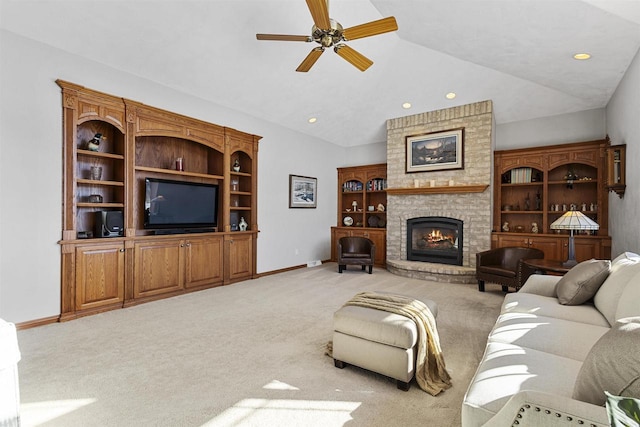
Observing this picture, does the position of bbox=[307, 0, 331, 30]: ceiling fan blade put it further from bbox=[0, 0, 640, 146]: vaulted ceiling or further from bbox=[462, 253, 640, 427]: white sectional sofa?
bbox=[462, 253, 640, 427]: white sectional sofa

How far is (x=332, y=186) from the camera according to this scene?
27.2ft

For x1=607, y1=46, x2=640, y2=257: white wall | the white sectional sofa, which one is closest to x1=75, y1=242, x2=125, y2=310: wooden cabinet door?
the white sectional sofa

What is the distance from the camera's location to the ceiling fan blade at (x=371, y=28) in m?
3.11

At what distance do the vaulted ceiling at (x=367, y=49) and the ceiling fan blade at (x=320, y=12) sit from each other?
1.20 metres

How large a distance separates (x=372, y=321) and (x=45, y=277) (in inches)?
144

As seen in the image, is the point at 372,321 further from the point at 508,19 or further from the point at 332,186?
the point at 332,186

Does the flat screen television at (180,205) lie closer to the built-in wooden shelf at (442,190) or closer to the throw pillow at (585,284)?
the built-in wooden shelf at (442,190)

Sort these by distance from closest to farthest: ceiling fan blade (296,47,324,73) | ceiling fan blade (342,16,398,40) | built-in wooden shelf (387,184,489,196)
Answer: ceiling fan blade (342,16,398,40) → ceiling fan blade (296,47,324,73) → built-in wooden shelf (387,184,489,196)

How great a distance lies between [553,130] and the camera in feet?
19.7

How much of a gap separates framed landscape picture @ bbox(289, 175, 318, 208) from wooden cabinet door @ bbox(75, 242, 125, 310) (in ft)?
11.6

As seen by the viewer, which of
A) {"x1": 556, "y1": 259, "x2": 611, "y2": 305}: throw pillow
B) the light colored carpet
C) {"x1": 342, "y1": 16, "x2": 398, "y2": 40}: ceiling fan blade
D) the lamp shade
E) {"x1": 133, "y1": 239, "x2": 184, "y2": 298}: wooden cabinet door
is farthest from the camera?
{"x1": 133, "y1": 239, "x2": 184, "y2": 298}: wooden cabinet door

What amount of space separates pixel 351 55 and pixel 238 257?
381 cm

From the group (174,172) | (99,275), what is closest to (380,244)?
(174,172)

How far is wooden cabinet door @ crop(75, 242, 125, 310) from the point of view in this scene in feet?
12.7
